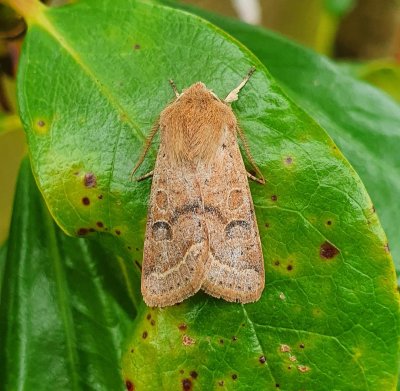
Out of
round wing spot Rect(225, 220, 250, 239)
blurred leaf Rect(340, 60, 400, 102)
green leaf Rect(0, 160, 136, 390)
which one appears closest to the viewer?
round wing spot Rect(225, 220, 250, 239)

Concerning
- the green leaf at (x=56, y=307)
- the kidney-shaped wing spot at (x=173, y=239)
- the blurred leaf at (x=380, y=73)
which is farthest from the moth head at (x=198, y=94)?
the blurred leaf at (x=380, y=73)

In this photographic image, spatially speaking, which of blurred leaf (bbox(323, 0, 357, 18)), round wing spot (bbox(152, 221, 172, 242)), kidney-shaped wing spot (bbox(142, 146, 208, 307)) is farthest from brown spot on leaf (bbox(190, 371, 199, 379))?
blurred leaf (bbox(323, 0, 357, 18))

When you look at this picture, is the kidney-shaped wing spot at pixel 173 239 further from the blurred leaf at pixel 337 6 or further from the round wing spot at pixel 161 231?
the blurred leaf at pixel 337 6

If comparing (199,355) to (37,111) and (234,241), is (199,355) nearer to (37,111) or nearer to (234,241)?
(234,241)

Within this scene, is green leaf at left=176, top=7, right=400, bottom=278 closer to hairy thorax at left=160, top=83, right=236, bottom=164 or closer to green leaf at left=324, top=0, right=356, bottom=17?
hairy thorax at left=160, top=83, right=236, bottom=164

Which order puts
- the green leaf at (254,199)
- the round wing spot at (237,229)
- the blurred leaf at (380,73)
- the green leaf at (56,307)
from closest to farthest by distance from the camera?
the green leaf at (254,199) < the round wing spot at (237,229) < the green leaf at (56,307) < the blurred leaf at (380,73)

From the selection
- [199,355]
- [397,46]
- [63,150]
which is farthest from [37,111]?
[397,46]
